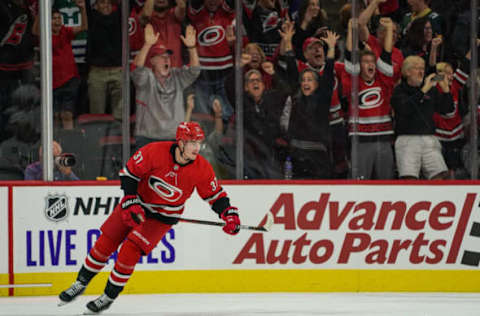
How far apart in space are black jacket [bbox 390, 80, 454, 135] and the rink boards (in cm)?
67

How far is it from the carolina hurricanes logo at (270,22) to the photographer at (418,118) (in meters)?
1.25

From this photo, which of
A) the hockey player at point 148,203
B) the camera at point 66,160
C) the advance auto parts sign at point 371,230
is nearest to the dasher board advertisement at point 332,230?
the advance auto parts sign at point 371,230

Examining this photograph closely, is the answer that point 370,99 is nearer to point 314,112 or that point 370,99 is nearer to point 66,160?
point 314,112

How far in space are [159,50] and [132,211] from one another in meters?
2.62

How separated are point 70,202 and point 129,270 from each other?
1.50 meters

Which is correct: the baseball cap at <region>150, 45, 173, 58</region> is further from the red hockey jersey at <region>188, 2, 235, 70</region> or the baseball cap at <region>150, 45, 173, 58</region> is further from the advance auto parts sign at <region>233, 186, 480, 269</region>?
the advance auto parts sign at <region>233, 186, 480, 269</region>

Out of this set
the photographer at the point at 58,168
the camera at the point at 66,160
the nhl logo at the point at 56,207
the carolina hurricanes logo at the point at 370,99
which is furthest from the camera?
the carolina hurricanes logo at the point at 370,99

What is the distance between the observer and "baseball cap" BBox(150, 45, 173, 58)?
6934 mm

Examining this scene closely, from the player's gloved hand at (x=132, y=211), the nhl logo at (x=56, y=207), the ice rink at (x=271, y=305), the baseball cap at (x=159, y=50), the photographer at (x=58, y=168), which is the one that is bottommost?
the ice rink at (x=271, y=305)

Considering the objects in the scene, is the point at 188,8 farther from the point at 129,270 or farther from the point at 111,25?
the point at 129,270

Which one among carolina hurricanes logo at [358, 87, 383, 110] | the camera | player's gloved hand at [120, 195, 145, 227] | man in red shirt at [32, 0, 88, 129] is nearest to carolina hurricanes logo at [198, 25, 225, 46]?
man in red shirt at [32, 0, 88, 129]

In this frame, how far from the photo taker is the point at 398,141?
266 inches

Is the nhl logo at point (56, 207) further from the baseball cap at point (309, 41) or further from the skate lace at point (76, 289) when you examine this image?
the baseball cap at point (309, 41)

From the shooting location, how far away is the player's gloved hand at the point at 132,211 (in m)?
4.70
